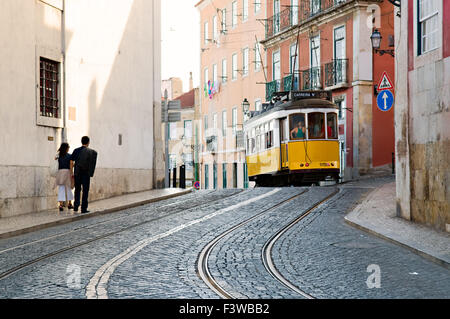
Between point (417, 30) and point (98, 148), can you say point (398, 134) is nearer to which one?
point (417, 30)

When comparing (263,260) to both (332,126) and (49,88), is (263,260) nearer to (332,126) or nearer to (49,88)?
(49,88)

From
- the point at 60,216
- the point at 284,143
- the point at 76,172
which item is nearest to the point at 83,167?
the point at 76,172

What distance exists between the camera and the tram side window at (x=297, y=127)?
23688 millimetres

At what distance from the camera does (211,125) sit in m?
49.7

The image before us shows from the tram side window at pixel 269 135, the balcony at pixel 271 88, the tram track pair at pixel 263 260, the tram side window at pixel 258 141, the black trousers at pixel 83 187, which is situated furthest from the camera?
the balcony at pixel 271 88

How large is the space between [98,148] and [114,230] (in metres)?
8.27

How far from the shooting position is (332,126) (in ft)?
79.6

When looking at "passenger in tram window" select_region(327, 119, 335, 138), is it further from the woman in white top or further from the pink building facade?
the pink building facade

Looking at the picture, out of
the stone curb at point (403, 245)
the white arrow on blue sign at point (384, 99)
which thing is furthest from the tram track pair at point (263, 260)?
the white arrow on blue sign at point (384, 99)

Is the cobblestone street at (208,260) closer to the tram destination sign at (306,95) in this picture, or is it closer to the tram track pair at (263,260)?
the tram track pair at (263,260)

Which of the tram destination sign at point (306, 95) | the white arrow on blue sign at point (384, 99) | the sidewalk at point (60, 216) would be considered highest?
the tram destination sign at point (306, 95)

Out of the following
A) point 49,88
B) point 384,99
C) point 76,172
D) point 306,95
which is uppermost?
point 306,95

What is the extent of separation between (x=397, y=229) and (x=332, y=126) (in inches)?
499

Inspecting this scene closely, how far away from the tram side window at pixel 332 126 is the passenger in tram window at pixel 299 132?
90 cm
